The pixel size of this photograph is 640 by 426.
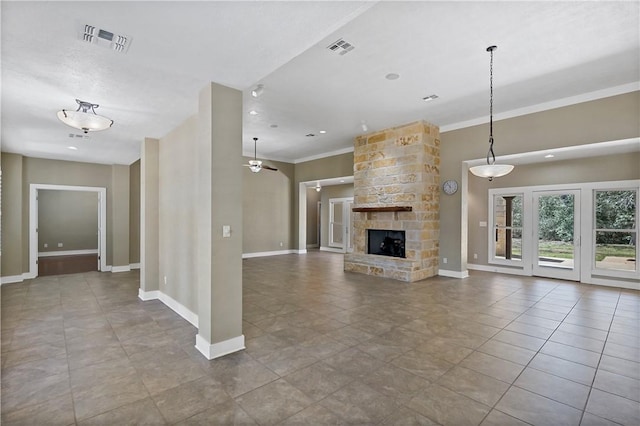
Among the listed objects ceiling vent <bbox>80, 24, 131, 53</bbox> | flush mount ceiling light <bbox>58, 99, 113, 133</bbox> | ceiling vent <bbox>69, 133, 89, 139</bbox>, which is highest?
ceiling vent <bbox>80, 24, 131, 53</bbox>

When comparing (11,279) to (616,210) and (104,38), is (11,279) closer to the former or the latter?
(104,38)

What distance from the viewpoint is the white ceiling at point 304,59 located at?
2191mm

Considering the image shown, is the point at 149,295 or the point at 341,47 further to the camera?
the point at 149,295

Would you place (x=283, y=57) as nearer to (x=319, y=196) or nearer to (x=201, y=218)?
(x=201, y=218)

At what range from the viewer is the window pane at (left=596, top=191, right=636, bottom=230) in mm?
A: 5957

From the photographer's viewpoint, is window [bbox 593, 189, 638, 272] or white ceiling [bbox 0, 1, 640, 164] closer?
white ceiling [bbox 0, 1, 640, 164]

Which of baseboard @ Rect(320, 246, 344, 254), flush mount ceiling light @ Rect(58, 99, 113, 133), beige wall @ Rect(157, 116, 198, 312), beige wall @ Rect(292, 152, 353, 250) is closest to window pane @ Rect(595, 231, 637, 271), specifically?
beige wall @ Rect(292, 152, 353, 250)

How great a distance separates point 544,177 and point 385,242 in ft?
12.9

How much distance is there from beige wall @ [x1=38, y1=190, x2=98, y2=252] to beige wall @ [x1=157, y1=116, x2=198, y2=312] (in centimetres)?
826

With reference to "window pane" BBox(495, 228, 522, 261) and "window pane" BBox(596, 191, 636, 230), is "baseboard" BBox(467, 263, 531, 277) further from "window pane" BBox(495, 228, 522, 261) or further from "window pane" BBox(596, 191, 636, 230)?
"window pane" BBox(596, 191, 636, 230)

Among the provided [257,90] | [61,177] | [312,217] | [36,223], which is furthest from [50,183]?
[312,217]

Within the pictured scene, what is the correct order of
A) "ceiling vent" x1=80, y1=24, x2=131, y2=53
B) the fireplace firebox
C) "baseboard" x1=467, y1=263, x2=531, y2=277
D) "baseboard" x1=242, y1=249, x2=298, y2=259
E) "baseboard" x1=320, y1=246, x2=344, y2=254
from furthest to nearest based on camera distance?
"baseboard" x1=320, y1=246, x2=344, y2=254 < "baseboard" x1=242, y1=249, x2=298, y2=259 < "baseboard" x1=467, y1=263, x2=531, y2=277 < the fireplace firebox < "ceiling vent" x1=80, y1=24, x2=131, y2=53

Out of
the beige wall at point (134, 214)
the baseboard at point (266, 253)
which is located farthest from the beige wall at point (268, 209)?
the beige wall at point (134, 214)

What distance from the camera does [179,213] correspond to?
14.4 ft
